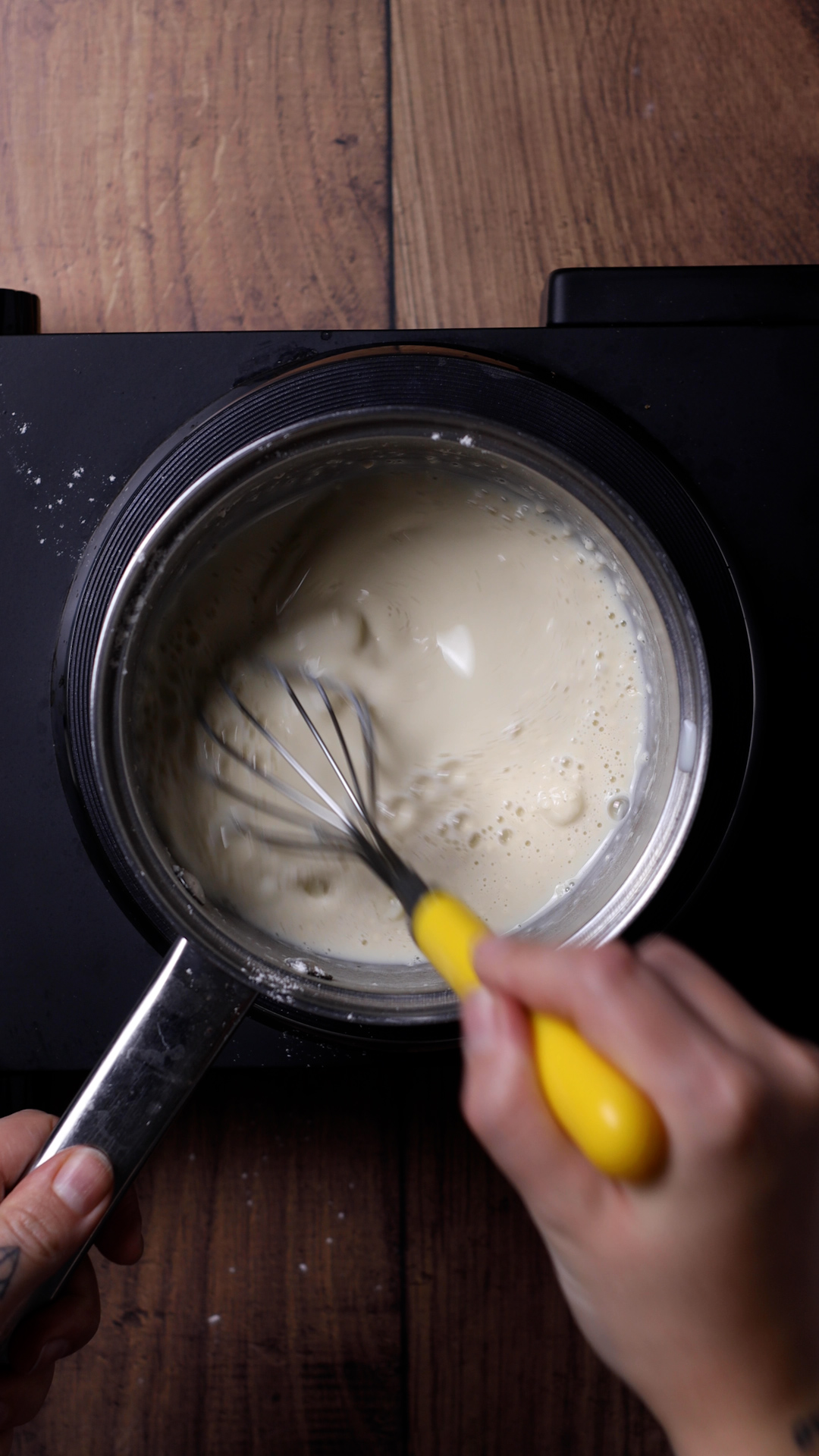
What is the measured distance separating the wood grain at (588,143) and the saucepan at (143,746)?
22cm

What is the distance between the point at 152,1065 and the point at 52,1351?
Answer: 244 mm

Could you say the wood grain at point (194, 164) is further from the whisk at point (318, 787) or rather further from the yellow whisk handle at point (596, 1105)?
the yellow whisk handle at point (596, 1105)

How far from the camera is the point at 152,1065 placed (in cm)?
44

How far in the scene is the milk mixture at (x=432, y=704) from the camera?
557 mm

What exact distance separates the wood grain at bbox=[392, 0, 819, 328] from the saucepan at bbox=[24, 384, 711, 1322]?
8.5 inches

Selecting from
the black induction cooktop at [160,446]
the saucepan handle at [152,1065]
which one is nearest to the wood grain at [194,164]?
the black induction cooktop at [160,446]

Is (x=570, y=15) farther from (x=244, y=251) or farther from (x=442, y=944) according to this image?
(x=442, y=944)

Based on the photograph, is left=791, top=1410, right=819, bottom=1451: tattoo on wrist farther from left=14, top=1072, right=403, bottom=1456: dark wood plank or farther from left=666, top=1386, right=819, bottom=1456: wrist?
left=14, top=1072, right=403, bottom=1456: dark wood plank

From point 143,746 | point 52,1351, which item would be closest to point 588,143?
point 143,746

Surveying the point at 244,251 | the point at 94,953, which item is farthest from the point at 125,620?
the point at 244,251

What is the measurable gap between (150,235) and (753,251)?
428mm

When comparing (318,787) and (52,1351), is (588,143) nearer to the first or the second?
(318,787)

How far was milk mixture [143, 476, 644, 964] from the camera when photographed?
56 cm

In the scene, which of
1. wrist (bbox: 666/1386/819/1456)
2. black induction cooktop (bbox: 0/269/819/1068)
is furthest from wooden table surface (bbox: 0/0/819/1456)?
wrist (bbox: 666/1386/819/1456)
